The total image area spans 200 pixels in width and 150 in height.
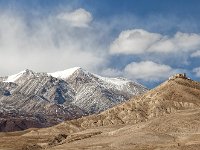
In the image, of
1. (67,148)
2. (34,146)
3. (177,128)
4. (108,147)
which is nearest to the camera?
(108,147)

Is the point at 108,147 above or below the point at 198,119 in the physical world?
below

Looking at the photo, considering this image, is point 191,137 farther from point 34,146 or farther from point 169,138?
point 34,146

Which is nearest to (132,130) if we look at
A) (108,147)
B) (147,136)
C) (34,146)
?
(147,136)

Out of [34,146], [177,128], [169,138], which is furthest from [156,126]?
[34,146]

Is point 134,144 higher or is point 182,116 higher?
point 182,116

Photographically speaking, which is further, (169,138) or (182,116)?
(182,116)

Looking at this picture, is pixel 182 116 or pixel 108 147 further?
pixel 182 116

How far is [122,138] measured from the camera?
485ft

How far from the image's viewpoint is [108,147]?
136875 mm

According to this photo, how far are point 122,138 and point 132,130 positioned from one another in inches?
725

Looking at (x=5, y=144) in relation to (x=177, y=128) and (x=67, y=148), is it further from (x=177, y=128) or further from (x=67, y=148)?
(x=177, y=128)

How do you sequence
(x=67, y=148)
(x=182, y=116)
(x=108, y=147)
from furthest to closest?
(x=182, y=116) < (x=67, y=148) < (x=108, y=147)

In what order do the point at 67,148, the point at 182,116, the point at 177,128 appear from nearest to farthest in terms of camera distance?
the point at 67,148 → the point at 177,128 → the point at 182,116

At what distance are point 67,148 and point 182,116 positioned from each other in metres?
47.6
